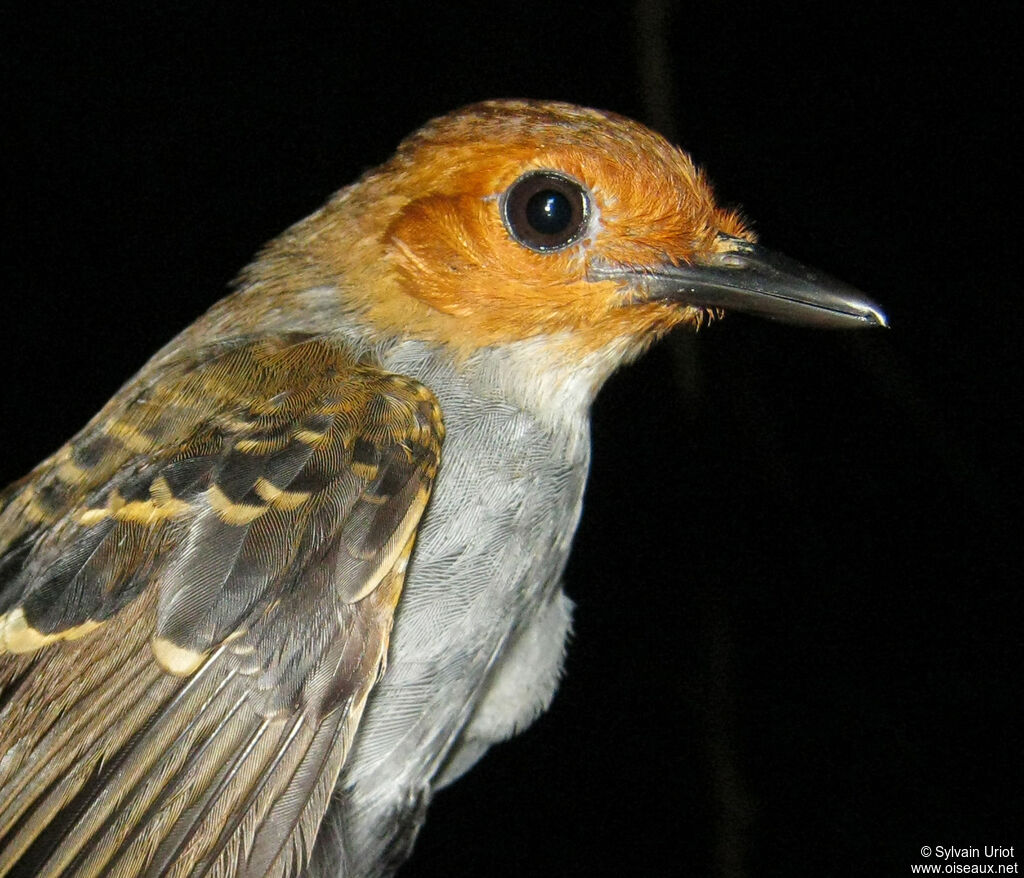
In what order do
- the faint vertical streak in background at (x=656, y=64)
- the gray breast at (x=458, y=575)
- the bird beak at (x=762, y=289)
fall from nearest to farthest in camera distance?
the gray breast at (x=458, y=575) → the bird beak at (x=762, y=289) → the faint vertical streak in background at (x=656, y=64)

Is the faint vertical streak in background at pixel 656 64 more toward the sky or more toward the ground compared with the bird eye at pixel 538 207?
more toward the sky

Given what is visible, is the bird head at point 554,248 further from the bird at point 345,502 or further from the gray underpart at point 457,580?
the gray underpart at point 457,580

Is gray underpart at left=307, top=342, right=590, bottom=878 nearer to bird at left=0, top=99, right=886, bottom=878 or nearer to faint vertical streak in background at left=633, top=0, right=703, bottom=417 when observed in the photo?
bird at left=0, top=99, right=886, bottom=878

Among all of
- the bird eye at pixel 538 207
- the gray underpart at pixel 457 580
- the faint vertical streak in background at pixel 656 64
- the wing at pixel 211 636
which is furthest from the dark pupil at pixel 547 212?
the faint vertical streak in background at pixel 656 64

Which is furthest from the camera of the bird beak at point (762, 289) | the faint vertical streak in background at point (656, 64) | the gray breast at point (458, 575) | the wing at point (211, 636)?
the faint vertical streak in background at point (656, 64)

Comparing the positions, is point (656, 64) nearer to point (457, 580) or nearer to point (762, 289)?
point (762, 289)

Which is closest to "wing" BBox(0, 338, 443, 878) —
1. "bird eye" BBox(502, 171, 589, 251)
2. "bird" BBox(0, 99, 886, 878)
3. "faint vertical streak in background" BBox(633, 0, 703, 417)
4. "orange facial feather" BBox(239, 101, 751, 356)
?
"bird" BBox(0, 99, 886, 878)
